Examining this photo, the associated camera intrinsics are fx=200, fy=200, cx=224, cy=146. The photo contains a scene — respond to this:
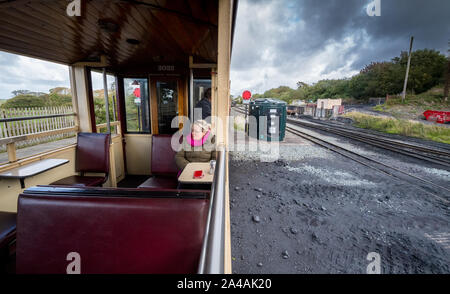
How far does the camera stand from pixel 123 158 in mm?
4613

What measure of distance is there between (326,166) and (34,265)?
23.8 ft

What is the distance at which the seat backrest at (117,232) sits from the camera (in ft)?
3.59

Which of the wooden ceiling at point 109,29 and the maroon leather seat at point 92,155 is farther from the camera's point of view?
the maroon leather seat at point 92,155

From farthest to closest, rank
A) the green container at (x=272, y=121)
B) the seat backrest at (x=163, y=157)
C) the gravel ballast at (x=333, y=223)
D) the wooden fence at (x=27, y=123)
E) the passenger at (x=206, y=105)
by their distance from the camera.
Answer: the green container at (x=272, y=121), the wooden fence at (x=27, y=123), the passenger at (x=206, y=105), the seat backrest at (x=163, y=157), the gravel ballast at (x=333, y=223)

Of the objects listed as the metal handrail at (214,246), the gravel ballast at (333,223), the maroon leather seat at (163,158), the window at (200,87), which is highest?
the window at (200,87)

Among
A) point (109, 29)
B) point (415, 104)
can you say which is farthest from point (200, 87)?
point (415, 104)

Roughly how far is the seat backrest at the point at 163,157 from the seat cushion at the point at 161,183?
0.28 ft

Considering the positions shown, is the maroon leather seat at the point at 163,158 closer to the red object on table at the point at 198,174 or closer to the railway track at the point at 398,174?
the red object on table at the point at 198,174

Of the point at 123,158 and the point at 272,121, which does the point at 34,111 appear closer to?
the point at 123,158

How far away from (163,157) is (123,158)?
1.95m

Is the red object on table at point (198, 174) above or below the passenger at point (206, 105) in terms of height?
below

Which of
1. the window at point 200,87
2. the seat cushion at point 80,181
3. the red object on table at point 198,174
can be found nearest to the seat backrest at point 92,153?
the seat cushion at point 80,181

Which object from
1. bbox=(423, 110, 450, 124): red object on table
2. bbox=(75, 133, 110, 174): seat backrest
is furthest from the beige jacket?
bbox=(423, 110, 450, 124): red object on table
